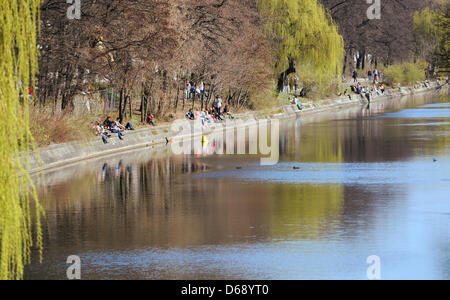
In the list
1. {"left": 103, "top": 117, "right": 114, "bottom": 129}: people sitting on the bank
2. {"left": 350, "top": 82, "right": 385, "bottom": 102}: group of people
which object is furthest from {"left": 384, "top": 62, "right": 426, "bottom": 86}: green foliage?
{"left": 103, "top": 117, "right": 114, "bottom": 129}: people sitting on the bank

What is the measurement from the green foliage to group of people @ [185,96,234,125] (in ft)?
197

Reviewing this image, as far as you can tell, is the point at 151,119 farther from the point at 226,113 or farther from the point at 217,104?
the point at 226,113

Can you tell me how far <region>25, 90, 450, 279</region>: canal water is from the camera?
466 inches

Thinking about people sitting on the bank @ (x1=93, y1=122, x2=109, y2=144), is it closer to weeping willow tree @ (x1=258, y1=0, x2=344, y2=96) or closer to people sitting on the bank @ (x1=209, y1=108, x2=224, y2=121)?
people sitting on the bank @ (x1=209, y1=108, x2=224, y2=121)

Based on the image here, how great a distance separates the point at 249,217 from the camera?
16109 millimetres

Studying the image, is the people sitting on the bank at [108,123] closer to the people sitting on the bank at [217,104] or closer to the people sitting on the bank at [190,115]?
the people sitting on the bank at [190,115]

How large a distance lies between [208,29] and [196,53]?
382 centimetres

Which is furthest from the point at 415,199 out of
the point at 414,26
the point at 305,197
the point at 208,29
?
the point at 414,26

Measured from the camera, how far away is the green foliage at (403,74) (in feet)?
360

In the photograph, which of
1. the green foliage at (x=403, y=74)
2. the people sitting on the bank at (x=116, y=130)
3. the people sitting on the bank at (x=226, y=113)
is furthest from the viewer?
the green foliage at (x=403, y=74)

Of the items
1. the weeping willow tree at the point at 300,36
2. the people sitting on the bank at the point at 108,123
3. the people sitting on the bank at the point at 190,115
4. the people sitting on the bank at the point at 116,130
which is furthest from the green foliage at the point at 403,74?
the people sitting on the bank at the point at 116,130

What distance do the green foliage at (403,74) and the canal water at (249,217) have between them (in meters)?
81.2

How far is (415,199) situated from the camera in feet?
60.0

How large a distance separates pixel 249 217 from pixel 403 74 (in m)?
99.5
